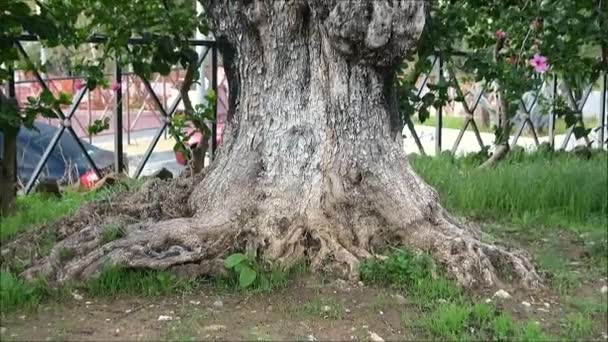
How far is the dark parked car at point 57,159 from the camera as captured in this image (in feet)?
23.2

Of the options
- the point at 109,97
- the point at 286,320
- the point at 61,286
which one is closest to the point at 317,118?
the point at 286,320

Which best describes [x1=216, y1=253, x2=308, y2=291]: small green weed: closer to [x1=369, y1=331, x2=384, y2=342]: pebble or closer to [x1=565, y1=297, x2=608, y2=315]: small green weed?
[x1=369, y1=331, x2=384, y2=342]: pebble

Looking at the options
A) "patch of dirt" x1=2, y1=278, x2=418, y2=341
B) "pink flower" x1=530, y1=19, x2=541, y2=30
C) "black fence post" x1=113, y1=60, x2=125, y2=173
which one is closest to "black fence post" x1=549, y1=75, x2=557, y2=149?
"pink flower" x1=530, y1=19, x2=541, y2=30

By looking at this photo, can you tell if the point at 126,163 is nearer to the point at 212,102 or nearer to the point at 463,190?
the point at 212,102

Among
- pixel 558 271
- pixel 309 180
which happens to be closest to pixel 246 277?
pixel 309 180

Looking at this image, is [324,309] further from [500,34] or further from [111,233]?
[500,34]

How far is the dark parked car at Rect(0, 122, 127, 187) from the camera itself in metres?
7.06

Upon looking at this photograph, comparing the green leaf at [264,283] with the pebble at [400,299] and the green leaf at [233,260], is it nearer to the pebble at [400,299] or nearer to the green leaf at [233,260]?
the green leaf at [233,260]

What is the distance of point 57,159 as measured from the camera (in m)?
7.36

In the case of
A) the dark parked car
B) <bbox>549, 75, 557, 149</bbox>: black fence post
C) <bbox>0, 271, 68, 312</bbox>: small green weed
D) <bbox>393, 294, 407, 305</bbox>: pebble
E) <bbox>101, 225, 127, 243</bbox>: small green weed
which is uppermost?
<bbox>549, 75, 557, 149</bbox>: black fence post

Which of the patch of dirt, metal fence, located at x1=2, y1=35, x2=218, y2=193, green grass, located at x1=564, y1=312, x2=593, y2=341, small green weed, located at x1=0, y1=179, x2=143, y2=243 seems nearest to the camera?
the patch of dirt

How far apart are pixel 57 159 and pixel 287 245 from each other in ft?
11.9

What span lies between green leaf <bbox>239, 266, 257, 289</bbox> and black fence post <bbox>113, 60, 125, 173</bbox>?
3.19 meters

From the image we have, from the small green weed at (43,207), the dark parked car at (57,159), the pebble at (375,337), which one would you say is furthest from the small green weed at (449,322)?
the dark parked car at (57,159)
